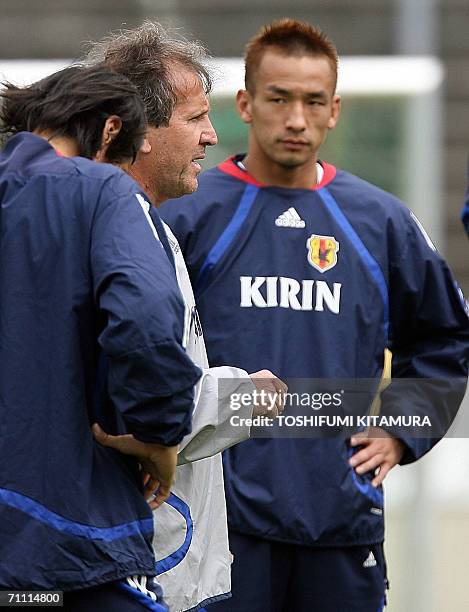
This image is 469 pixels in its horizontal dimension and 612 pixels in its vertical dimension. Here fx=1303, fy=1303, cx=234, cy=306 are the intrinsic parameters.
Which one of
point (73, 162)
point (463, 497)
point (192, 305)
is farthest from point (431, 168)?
point (73, 162)

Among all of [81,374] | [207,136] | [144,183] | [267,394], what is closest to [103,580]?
[81,374]

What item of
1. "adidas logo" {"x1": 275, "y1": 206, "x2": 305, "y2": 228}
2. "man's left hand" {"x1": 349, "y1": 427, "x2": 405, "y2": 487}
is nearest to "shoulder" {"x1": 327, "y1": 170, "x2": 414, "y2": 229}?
"adidas logo" {"x1": 275, "y1": 206, "x2": 305, "y2": 228}

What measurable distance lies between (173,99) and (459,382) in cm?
119

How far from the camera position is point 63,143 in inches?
93.9

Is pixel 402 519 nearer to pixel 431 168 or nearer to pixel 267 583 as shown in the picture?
pixel 431 168

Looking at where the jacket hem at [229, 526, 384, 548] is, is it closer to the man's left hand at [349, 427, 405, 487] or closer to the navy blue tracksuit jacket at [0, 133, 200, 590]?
the man's left hand at [349, 427, 405, 487]

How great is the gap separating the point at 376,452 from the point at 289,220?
0.64 meters

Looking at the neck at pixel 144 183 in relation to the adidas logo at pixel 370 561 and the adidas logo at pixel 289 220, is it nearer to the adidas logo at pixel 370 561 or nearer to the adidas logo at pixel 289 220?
the adidas logo at pixel 289 220

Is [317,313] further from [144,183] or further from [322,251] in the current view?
[144,183]

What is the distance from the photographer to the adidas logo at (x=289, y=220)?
3.37m

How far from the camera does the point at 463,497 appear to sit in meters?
4.79

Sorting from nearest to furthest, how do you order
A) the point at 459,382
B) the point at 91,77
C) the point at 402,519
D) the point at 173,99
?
the point at 91,77 < the point at 173,99 < the point at 459,382 < the point at 402,519

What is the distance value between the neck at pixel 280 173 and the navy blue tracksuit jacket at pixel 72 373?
1214 millimetres

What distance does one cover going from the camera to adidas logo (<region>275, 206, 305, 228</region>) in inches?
133
